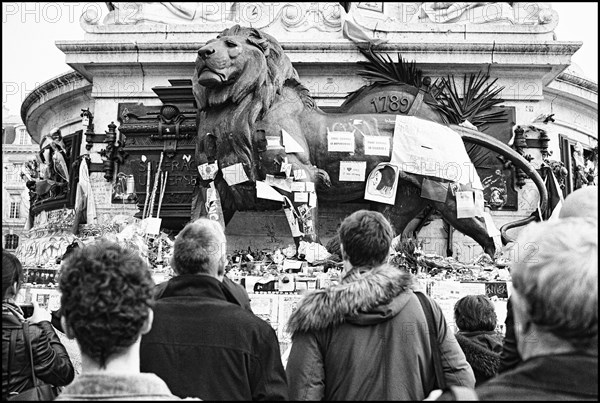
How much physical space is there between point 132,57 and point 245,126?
3500 mm

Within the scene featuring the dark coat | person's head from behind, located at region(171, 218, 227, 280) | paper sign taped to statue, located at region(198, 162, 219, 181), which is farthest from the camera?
paper sign taped to statue, located at region(198, 162, 219, 181)

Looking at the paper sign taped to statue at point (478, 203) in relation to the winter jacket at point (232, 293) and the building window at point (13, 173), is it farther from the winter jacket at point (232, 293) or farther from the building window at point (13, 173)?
the building window at point (13, 173)

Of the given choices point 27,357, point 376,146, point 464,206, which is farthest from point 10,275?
point 464,206

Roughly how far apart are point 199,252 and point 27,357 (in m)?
0.91

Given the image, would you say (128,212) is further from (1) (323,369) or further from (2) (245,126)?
(1) (323,369)

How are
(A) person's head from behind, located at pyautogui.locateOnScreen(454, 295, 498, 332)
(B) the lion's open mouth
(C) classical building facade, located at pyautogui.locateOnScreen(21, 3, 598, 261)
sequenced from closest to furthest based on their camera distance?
1. (A) person's head from behind, located at pyautogui.locateOnScreen(454, 295, 498, 332)
2. (B) the lion's open mouth
3. (C) classical building facade, located at pyautogui.locateOnScreen(21, 3, 598, 261)

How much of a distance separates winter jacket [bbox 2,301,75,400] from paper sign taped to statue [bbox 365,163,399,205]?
504 cm

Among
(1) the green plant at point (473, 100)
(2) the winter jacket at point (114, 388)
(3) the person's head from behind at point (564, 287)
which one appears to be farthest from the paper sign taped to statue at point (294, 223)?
(3) the person's head from behind at point (564, 287)

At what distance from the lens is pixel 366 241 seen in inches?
116

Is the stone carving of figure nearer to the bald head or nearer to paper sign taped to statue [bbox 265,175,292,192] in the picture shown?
paper sign taped to statue [bbox 265,175,292,192]

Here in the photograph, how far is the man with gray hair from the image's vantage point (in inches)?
62.2

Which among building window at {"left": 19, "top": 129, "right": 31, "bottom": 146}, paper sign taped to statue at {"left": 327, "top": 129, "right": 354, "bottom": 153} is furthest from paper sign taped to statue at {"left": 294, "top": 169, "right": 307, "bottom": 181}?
building window at {"left": 19, "top": 129, "right": 31, "bottom": 146}

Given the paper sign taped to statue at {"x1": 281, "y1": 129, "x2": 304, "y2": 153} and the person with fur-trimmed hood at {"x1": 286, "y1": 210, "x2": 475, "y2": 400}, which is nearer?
the person with fur-trimmed hood at {"x1": 286, "y1": 210, "x2": 475, "y2": 400}

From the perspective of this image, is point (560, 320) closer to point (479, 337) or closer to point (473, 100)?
point (479, 337)
